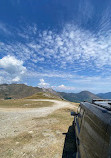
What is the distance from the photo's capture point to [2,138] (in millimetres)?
6020

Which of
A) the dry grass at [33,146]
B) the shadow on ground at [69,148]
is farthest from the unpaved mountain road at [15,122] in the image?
the shadow on ground at [69,148]

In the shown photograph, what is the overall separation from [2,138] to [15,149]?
68.5 inches

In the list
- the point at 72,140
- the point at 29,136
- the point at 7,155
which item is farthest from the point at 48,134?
the point at 7,155

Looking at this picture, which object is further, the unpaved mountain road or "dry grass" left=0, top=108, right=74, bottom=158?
the unpaved mountain road

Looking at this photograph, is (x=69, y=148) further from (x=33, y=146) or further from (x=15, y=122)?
(x=15, y=122)

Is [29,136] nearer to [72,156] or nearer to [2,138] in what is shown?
[2,138]

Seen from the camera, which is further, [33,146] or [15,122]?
[15,122]

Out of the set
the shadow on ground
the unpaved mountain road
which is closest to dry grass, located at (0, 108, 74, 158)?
the shadow on ground

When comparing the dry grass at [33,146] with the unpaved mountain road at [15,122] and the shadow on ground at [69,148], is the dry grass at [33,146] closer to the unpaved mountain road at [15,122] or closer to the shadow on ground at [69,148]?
the shadow on ground at [69,148]

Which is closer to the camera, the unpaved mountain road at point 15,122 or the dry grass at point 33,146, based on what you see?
the dry grass at point 33,146

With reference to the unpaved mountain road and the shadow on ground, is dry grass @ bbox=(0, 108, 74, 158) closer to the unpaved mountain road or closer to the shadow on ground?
the shadow on ground

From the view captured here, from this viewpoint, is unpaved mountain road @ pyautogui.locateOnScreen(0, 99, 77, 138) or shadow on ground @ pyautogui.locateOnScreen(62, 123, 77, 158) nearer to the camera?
shadow on ground @ pyautogui.locateOnScreen(62, 123, 77, 158)

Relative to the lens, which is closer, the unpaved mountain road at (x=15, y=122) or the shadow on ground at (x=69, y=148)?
the shadow on ground at (x=69, y=148)

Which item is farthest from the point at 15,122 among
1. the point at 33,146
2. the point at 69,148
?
Answer: the point at 69,148
